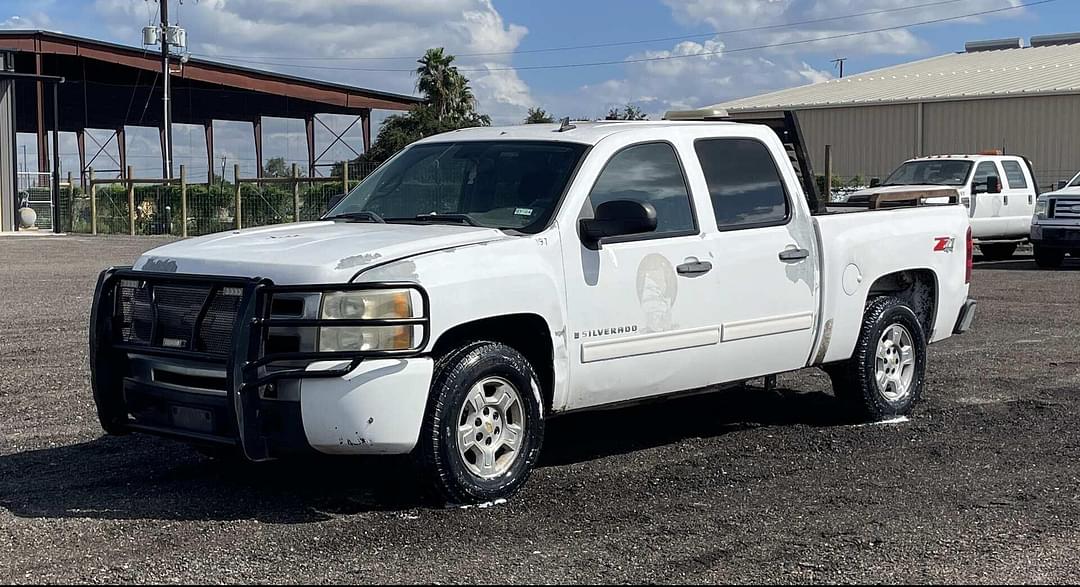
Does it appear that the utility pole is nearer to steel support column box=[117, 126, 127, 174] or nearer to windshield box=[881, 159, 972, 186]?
steel support column box=[117, 126, 127, 174]

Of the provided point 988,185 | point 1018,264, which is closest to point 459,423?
point 988,185

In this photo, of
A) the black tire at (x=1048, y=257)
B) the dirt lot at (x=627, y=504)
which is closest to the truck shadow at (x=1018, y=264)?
the black tire at (x=1048, y=257)

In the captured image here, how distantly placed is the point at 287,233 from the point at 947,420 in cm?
433

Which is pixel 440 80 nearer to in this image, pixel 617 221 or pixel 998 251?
pixel 998 251

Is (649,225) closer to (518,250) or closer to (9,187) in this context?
(518,250)

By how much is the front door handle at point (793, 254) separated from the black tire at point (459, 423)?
6.54 feet

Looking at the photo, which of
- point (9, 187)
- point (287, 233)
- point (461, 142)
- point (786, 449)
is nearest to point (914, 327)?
point (786, 449)

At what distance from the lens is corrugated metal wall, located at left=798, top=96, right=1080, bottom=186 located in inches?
1638

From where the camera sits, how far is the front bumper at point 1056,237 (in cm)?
2196

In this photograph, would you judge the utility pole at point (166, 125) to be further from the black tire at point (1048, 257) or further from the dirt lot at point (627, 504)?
the dirt lot at point (627, 504)

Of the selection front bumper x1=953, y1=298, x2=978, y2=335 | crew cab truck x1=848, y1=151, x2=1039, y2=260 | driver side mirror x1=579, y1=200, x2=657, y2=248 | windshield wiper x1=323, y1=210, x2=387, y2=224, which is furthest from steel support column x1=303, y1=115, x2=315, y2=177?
driver side mirror x1=579, y1=200, x2=657, y2=248

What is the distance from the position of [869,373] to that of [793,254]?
3.62ft

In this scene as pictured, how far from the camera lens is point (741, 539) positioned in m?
5.66

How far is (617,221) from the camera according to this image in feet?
21.9
